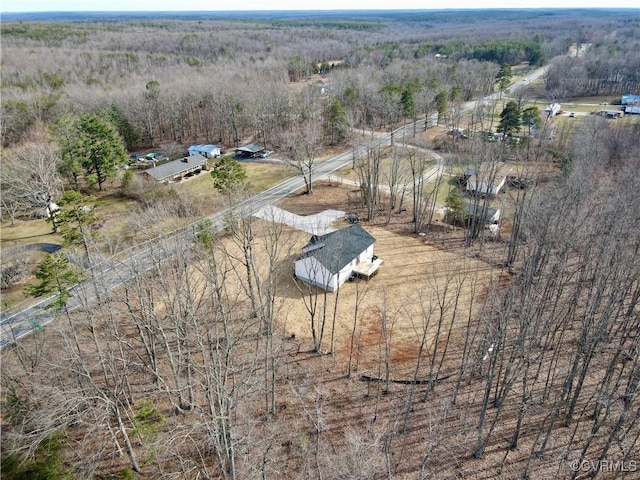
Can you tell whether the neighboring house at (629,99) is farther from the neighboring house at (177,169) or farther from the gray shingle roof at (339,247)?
the neighboring house at (177,169)

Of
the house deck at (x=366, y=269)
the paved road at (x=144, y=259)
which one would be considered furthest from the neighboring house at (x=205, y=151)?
the house deck at (x=366, y=269)

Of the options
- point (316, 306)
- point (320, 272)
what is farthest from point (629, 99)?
point (316, 306)

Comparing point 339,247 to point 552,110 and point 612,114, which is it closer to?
point 552,110

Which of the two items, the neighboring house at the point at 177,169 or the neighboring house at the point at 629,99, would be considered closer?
the neighboring house at the point at 177,169

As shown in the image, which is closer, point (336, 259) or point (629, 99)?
point (336, 259)

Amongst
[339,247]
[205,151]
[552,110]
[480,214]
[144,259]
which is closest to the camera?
[144,259]

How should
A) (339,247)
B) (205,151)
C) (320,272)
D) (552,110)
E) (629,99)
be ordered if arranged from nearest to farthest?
(320,272)
(339,247)
(205,151)
(552,110)
(629,99)
